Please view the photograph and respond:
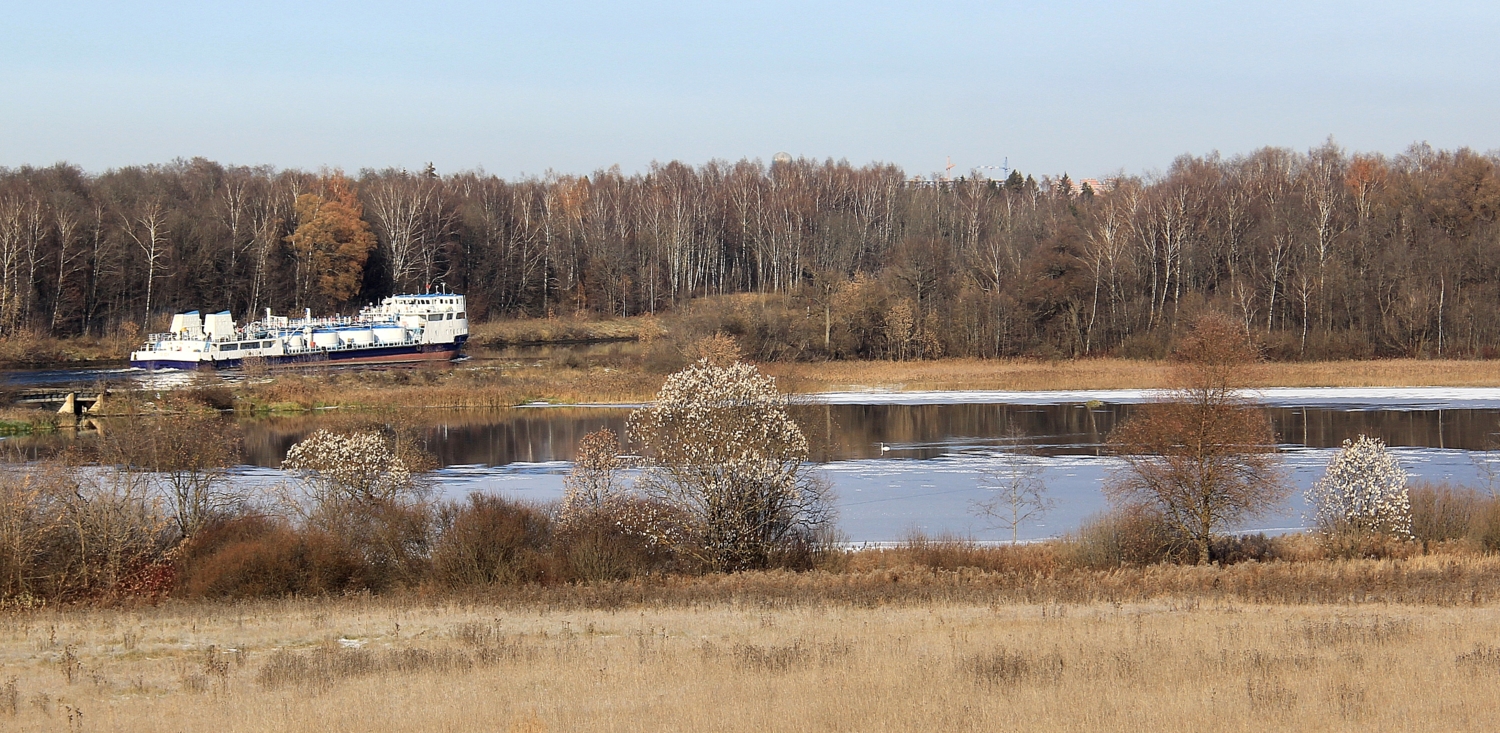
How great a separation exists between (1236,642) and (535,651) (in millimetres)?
7805

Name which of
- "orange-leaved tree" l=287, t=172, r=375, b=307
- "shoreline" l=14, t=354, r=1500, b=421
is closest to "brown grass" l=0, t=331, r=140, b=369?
"orange-leaved tree" l=287, t=172, r=375, b=307

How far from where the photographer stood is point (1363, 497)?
71.2ft

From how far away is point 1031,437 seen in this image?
37.0 m

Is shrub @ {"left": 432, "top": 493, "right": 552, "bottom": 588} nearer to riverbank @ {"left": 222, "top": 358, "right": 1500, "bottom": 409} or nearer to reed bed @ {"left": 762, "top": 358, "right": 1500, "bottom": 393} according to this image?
riverbank @ {"left": 222, "top": 358, "right": 1500, "bottom": 409}

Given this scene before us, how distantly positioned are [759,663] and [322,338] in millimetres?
67051

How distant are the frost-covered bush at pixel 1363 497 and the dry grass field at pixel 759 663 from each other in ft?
12.0

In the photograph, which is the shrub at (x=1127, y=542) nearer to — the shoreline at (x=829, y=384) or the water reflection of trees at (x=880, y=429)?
the water reflection of trees at (x=880, y=429)

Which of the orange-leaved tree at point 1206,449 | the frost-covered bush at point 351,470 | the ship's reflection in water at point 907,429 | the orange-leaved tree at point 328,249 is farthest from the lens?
the orange-leaved tree at point 328,249

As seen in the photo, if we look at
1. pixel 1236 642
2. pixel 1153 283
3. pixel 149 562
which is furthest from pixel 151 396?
pixel 1153 283

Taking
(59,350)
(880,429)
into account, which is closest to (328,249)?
(59,350)

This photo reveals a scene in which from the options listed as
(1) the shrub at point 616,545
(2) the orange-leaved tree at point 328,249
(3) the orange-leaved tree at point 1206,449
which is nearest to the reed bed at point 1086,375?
(3) the orange-leaved tree at point 1206,449

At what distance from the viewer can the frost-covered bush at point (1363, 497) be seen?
70.8 ft

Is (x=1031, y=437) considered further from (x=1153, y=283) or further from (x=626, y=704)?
(x=1153, y=283)

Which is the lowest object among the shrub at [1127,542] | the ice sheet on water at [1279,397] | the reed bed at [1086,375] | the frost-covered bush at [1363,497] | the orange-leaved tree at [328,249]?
the shrub at [1127,542]
